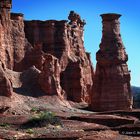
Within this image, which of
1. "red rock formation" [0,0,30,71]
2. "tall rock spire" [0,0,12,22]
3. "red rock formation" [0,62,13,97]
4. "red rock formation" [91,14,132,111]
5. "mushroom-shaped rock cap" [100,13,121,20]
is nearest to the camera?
"red rock formation" [0,62,13,97]

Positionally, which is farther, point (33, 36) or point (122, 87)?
point (33, 36)

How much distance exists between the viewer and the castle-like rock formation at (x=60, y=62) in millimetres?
54594

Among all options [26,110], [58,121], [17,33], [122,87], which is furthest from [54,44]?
[58,121]

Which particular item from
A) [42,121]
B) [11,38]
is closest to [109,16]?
[11,38]

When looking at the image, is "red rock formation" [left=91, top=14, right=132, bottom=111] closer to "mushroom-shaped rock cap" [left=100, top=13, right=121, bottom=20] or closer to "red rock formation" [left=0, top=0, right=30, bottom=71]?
"mushroom-shaped rock cap" [left=100, top=13, right=121, bottom=20]

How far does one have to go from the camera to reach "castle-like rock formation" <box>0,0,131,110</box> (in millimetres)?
54594

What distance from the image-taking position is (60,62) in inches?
2557

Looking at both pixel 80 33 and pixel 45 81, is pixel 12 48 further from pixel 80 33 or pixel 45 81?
pixel 80 33

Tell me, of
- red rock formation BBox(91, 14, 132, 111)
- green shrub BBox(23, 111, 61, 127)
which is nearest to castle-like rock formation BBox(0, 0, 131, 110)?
red rock formation BBox(91, 14, 132, 111)

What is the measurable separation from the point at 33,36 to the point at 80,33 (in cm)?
1097

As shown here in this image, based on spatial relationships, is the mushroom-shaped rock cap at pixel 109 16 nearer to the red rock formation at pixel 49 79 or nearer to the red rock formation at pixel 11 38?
the red rock formation at pixel 49 79

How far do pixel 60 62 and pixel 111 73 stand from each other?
8513 mm

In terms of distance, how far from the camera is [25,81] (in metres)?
54.1

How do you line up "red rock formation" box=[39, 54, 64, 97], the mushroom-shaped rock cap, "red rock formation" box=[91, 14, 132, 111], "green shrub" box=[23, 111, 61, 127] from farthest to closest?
the mushroom-shaped rock cap < "red rock formation" box=[91, 14, 132, 111] < "red rock formation" box=[39, 54, 64, 97] < "green shrub" box=[23, 111, 61, 127]
